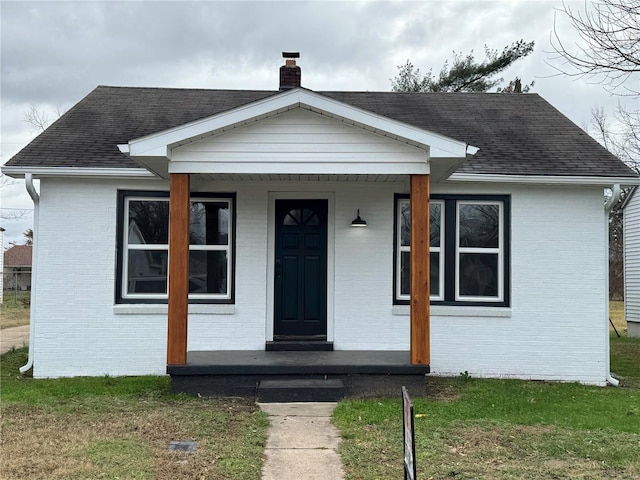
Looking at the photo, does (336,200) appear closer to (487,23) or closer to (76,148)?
(76,148)

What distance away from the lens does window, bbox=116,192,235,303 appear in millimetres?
8094

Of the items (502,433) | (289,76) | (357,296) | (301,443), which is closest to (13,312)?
(289,76)

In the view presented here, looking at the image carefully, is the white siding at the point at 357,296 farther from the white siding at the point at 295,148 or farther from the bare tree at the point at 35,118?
the bare tree at the point at 35,118

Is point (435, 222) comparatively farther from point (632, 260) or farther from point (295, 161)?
point (632, 260)

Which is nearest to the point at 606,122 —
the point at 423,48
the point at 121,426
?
the point at 423,48

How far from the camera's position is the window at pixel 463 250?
8242 millimetres

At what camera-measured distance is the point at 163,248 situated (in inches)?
321

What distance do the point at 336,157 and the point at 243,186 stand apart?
2.11m

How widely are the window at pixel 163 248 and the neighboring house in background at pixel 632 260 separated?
13101 millimetres

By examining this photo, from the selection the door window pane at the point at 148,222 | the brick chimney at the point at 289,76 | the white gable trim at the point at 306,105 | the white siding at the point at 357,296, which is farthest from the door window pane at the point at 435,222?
the door window pane at the point at 148,222

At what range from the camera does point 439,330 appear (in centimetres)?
818

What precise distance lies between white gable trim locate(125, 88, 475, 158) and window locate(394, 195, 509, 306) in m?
2.02

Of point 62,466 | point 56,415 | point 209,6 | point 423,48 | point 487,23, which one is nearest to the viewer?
point 62,466

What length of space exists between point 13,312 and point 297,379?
1771 centimetres
